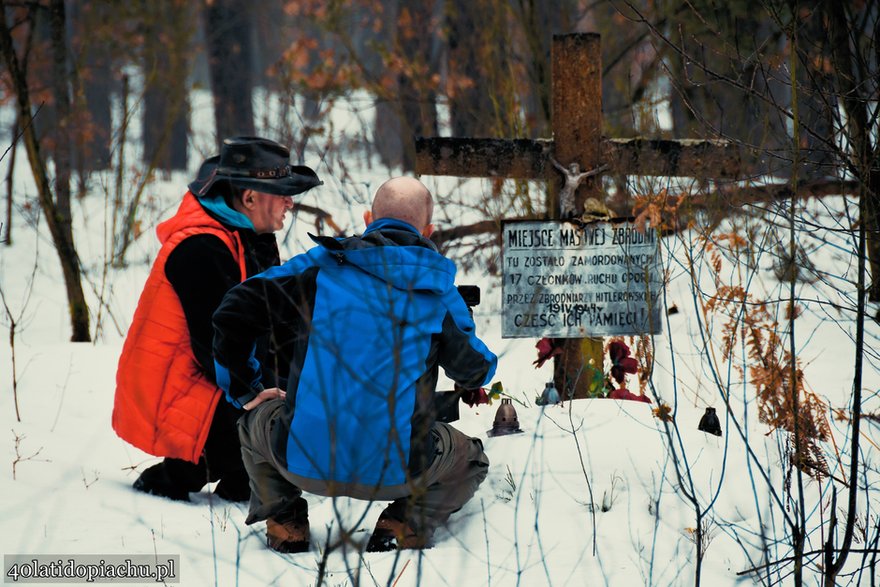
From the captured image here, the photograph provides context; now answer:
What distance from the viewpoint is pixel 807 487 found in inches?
121

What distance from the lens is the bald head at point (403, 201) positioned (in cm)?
274

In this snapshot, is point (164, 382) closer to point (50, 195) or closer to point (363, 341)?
point (363, 341)

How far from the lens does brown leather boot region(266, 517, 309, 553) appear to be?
2754 millimetres

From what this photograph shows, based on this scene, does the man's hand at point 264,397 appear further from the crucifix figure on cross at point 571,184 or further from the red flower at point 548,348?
the crucifix figure on cross at point 571,184

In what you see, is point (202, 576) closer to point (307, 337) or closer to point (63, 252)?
point (307, 337)

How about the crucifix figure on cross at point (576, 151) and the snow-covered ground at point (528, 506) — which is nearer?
the snow-covered ground at point (528, 506)

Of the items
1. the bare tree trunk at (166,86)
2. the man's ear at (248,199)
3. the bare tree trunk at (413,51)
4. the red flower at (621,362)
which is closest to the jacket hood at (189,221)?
the man's ear at (248,199)

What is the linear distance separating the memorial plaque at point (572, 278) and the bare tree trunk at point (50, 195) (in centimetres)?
322

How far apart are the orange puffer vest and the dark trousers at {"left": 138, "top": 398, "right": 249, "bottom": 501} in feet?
0.26

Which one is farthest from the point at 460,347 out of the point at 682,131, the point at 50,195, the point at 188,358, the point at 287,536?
the point at 682,131

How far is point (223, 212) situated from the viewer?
347 centimetres

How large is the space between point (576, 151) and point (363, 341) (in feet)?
6.15

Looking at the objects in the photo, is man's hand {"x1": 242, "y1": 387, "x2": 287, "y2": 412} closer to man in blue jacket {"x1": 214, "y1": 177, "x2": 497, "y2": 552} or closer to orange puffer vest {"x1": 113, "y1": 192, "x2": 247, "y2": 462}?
man in blue jacket {"x1": 214, "y1": 177, "x2": 497, "y2": 552}

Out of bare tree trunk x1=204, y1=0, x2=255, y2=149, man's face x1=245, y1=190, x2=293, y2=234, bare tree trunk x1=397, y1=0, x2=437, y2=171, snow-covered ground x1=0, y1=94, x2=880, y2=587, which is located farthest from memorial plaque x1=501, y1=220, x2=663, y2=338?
bare tree trunk x1=204, y1=0, x2=255, y2=149
